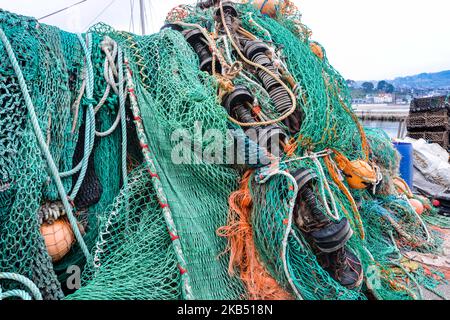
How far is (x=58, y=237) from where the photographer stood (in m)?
1.69

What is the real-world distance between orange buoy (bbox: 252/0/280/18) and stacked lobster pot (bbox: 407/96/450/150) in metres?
4.82

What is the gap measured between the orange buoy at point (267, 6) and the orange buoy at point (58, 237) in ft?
9.30

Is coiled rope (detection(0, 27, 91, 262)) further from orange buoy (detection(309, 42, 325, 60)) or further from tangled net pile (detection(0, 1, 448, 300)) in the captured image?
orange buoy (detection(309, 42, 325, 60))

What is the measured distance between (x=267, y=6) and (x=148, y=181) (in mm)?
2432

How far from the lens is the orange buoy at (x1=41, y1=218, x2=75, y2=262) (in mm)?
1663

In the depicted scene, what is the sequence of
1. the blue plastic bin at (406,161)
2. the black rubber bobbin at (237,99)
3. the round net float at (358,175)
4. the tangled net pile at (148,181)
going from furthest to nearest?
the blue plastic bin at (406,161), the round net float at (358,175), the black rubber bobbin at (237,99), the tangled net pile at (148,181)

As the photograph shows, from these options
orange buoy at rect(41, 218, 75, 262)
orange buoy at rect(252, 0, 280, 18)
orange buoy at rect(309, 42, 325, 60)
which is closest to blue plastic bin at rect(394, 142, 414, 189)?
orange buoy at rect(309, 42, 325, 60)

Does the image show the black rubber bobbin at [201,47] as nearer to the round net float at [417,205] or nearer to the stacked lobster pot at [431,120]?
the round net float at [417,205]

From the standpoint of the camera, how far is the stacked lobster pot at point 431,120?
20.3ft

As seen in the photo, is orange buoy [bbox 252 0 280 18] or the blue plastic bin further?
the blue plastic bin

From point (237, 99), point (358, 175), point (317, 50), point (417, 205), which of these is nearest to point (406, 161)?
point (417, 205)

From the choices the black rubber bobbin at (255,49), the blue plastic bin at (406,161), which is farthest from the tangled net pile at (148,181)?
the blue plastic bin at (406,161)

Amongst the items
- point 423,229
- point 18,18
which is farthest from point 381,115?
point 18,18
